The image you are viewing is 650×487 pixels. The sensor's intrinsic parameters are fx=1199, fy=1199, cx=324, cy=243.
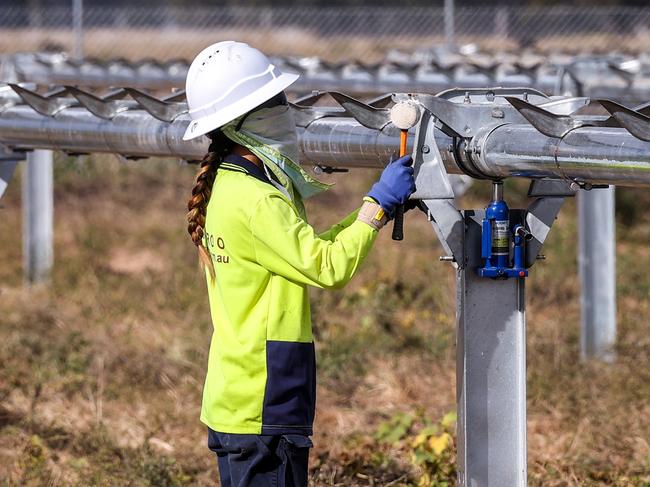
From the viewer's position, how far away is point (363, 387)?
21.5 feet

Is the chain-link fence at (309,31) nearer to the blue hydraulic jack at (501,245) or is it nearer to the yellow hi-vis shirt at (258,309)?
the blue hydraulic jack at (501,245)

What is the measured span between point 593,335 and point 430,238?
3.74m

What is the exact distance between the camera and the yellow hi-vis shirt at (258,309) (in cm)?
313

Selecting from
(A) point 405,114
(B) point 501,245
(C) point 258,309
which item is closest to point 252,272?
(C) point 258,309

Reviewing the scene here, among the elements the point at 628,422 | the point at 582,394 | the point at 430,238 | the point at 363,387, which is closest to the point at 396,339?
the point at 363,387

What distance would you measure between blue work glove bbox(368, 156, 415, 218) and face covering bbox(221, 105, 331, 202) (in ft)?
0.95

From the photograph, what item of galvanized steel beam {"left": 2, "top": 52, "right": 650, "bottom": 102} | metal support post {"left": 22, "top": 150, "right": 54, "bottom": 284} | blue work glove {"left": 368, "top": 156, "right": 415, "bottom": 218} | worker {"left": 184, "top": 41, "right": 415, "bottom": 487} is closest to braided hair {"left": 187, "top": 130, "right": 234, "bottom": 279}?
worker {"left": 184, "top": 41, "right": 415, "bottom": 487}

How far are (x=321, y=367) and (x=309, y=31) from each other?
19.9m

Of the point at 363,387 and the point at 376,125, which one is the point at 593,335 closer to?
the point at 363,387

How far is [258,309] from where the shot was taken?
3240 millimetres

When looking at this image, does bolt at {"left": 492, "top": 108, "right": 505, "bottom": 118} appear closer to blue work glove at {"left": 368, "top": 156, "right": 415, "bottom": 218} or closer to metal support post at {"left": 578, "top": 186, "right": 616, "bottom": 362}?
blue work glove at {"left": 368, "top": 156, "right": 415, "bottom": 218}

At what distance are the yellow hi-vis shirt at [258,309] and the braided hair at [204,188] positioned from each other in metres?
0.03

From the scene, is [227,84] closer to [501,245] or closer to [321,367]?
[501,245]

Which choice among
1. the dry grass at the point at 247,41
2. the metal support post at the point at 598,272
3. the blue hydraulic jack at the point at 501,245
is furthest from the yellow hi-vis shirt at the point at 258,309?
the dry grass at the point at 247,41
